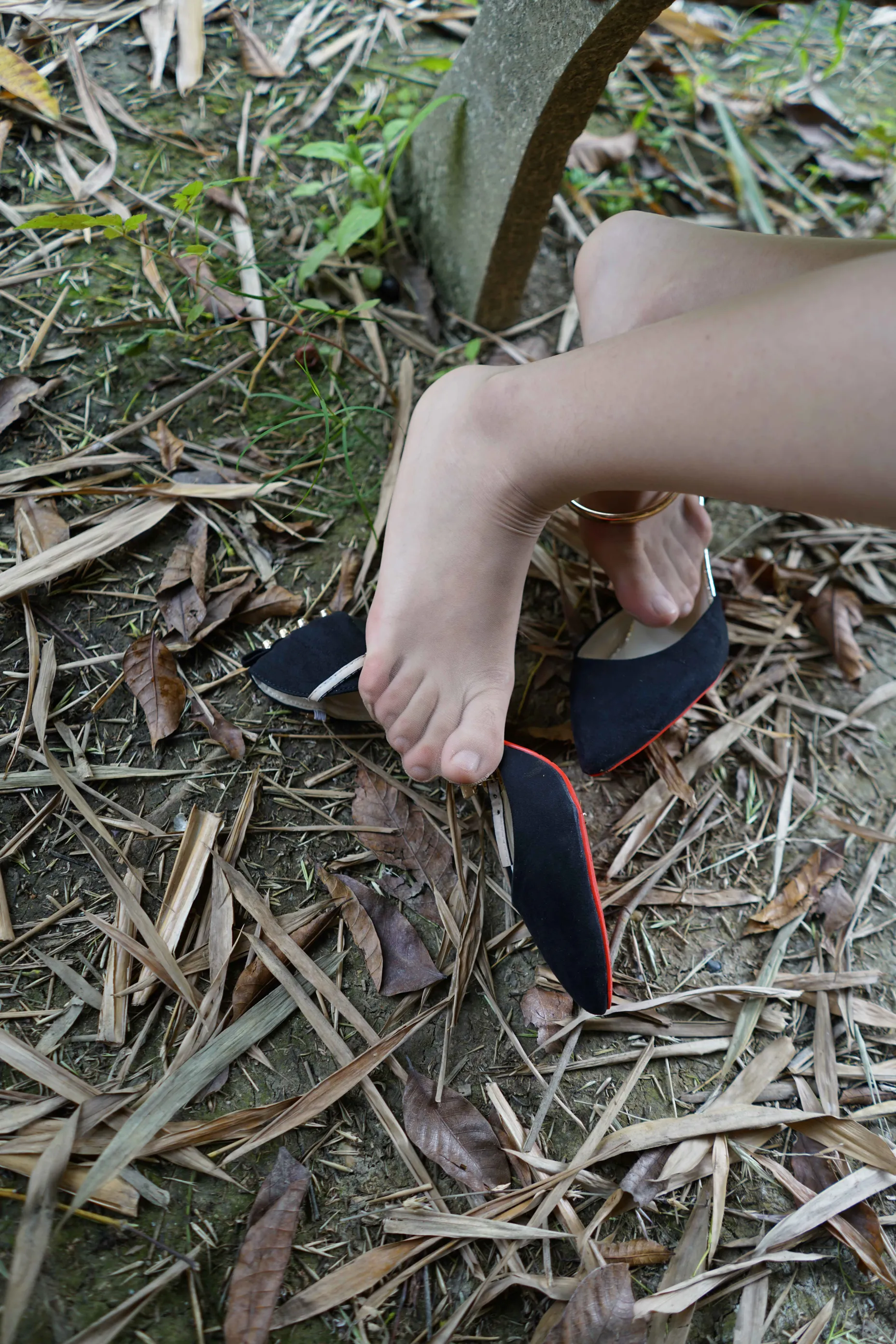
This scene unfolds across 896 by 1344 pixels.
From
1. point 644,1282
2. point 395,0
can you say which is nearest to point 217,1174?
point 644,1282

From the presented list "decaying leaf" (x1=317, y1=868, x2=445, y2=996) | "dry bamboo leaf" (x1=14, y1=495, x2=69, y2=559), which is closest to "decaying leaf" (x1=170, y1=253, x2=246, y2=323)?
"dry bamboo leaf" (x1=14, y1=495, x2=69, y2=559)

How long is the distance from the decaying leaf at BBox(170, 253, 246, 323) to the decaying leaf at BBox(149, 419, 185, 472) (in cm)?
23

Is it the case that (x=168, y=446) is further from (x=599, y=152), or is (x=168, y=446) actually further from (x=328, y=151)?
(x=599, y=152)

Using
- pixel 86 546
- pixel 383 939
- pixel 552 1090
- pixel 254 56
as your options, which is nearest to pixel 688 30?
pixel 254 56

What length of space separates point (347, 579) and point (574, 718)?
392mm

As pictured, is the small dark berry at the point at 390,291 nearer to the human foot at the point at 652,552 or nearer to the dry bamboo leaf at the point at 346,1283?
the human foot at the point at 652,552

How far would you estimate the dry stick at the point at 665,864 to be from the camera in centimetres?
99

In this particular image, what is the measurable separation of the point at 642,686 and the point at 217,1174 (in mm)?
764

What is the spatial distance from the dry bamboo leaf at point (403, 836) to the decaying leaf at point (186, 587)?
33cm

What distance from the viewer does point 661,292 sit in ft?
3.17

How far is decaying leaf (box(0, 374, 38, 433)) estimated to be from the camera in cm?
113

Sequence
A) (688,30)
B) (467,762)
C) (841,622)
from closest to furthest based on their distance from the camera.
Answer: (467,762), (841,622), (688,30)

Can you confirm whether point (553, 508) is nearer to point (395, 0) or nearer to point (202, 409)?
point (202, 409)

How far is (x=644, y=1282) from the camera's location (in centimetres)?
81
